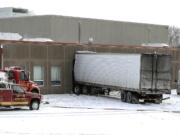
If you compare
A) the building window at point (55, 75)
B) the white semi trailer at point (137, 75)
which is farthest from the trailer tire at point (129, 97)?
the building window at point (55, 75)

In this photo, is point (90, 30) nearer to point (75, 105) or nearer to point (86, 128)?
point (75, 105)

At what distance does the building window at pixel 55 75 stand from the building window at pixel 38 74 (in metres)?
1.17

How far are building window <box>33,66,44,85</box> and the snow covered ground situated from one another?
5.65 meters

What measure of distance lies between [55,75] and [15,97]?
50.8 ft

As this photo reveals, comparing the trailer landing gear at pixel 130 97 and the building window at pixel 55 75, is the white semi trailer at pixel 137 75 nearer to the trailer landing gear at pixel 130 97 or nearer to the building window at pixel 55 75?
the trailer landing gear at pixel 130 97

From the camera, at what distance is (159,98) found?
39.1 meters

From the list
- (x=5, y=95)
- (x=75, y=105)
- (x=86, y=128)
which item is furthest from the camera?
(x=75, y=105)

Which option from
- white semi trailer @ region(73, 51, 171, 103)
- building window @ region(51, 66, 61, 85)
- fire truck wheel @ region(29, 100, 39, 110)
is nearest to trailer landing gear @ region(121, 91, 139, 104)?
white semi trailer @ region(73, 51, 171, 103)

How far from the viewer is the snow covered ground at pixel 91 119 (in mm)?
22781

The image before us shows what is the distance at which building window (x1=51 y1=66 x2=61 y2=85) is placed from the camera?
4634 cm

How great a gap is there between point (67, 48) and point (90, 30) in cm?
1787

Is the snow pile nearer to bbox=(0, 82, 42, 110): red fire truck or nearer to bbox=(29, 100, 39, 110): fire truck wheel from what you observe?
bbox=(29, 100, 39, 110): fire truck wheel

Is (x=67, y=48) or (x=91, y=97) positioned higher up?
(x=67, y=48)

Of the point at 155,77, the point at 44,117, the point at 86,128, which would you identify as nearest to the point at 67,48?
the point at 155,77
